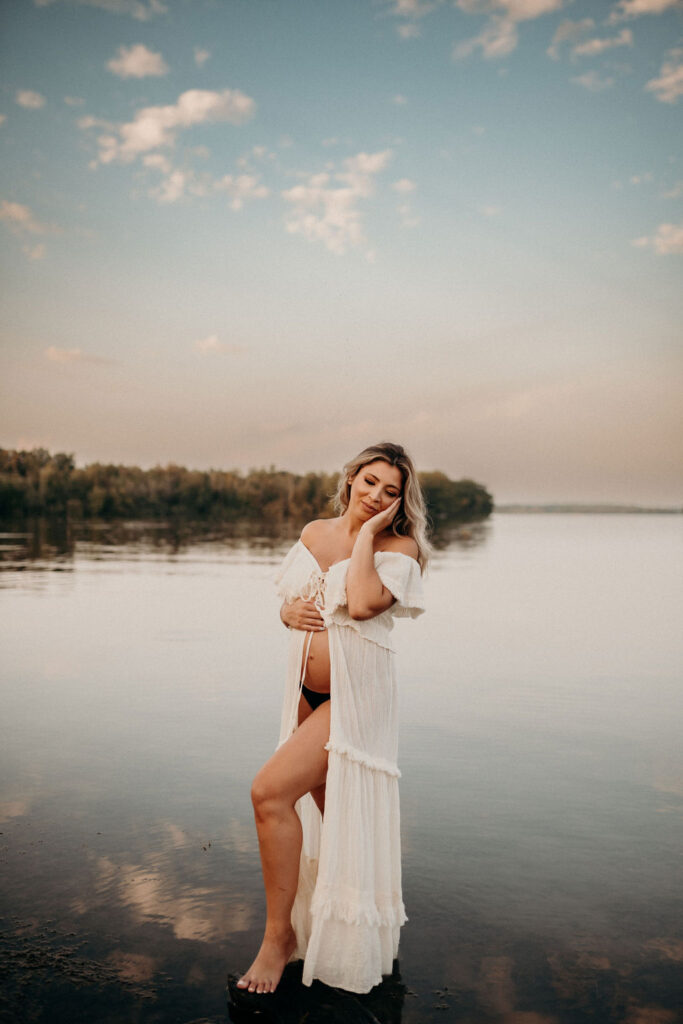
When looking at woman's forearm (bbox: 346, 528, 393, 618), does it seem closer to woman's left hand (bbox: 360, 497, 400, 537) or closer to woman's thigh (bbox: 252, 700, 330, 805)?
woman's left hand (bbox: 360, 497, 400, 537)

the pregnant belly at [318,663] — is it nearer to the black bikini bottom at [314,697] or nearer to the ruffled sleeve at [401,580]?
the black bikini bottom at [314,697]

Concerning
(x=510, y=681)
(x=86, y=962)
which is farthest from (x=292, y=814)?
(x=510, y=681)

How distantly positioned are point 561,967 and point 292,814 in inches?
52.1

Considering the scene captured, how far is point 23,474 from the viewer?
312 ft

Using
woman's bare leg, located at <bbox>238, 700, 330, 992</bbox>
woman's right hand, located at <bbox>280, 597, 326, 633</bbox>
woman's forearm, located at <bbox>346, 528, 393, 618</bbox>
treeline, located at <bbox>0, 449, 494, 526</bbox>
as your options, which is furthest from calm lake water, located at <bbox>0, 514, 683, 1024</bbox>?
treeline, located at <bbox>0, 449, 494, 526</bbox>

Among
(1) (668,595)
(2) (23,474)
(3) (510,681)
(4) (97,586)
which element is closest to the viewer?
(3) (510,681)

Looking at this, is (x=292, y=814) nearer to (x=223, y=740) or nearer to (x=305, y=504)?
(x=223, y=740)

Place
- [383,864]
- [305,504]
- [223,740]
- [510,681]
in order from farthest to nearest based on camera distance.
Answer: [305,504], [510,681], [223,740], [383,864]

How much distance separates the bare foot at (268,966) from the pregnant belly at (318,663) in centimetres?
99

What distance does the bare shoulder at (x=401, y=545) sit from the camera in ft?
12.2

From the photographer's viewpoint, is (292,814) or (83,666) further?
(83,666)

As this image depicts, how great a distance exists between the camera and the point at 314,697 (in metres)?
3.80

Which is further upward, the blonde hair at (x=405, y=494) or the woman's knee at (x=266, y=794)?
the blonde hair at (x=405, y=494)

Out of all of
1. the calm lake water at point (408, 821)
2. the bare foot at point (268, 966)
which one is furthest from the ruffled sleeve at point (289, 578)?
the calm lake water at point (408, 821)
